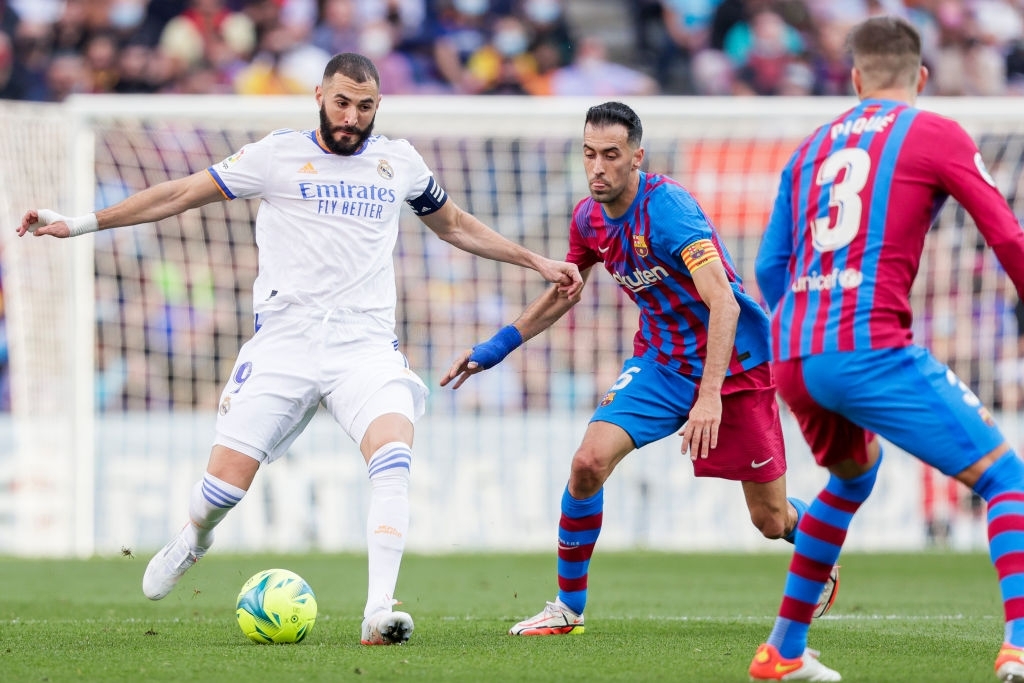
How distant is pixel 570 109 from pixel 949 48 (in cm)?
888

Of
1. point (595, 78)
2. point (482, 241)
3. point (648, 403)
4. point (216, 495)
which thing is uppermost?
point (595, 78)

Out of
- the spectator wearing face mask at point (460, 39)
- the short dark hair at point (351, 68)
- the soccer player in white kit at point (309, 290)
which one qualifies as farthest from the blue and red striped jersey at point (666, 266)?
the spectator wearing face mask at point (460, 39)

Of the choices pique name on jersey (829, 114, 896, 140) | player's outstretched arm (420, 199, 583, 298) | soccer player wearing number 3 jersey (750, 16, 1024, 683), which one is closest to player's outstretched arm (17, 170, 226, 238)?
player's outstretched arm (420, 199, 583, 298)

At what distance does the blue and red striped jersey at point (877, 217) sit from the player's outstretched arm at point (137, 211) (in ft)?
9.35

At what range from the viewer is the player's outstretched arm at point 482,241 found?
257 inches

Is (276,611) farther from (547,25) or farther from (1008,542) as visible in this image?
(547,25)

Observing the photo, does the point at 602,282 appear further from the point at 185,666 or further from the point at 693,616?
the point at 185,666

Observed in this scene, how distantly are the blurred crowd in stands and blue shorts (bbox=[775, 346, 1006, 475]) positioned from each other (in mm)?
14535

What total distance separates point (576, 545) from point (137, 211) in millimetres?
2499

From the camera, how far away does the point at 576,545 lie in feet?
21.4

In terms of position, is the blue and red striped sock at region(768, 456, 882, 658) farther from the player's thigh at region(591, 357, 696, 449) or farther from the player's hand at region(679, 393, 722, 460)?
the player's thigh at region(591, 357, 696, 449)

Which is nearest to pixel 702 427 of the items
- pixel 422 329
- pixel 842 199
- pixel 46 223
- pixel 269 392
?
pixel 842 199

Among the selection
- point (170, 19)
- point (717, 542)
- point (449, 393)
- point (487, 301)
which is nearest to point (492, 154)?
point (487, 301)

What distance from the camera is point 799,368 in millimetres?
4547
